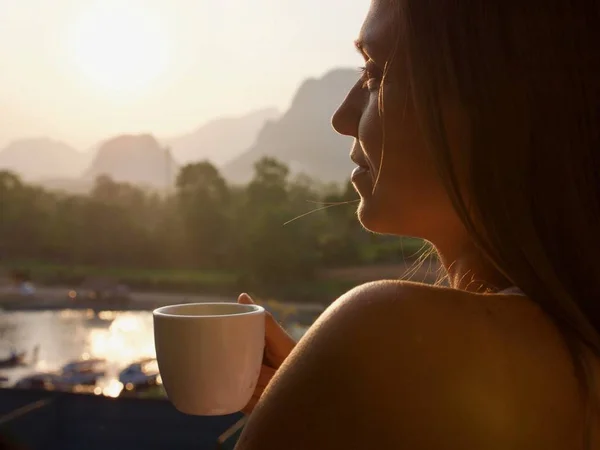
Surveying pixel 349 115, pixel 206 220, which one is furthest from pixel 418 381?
pixel 206 220

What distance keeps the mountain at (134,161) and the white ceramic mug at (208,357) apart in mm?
1678

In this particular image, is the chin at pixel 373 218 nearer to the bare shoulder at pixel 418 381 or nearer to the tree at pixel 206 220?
the bare shoulder at pixel 418 381

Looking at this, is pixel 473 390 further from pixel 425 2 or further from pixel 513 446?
pixel 425 2

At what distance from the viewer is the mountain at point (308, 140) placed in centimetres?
184

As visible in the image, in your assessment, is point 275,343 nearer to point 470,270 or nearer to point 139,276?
point 470,270

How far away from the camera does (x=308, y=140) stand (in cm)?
210

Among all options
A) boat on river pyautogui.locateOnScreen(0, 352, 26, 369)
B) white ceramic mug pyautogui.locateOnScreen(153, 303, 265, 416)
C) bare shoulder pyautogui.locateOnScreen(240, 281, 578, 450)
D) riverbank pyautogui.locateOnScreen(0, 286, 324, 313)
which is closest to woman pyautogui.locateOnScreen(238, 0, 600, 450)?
bare shoulder pyautogui.locateOnScreen(240, 281, 578, 450)

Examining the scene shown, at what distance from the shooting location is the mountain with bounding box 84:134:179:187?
218 cm

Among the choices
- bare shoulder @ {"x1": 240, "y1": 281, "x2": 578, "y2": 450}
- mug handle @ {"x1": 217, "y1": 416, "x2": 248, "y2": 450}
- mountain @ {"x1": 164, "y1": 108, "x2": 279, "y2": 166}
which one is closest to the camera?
bare shoulder @ {"x1": 240, "y1": 281, "x2": 578, "y2": 450}

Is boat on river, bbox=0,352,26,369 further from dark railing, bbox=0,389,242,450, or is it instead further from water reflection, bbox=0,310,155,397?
dark railing, bbox=0,389,242,450

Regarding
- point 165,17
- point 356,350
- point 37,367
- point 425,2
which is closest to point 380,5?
point 425,2

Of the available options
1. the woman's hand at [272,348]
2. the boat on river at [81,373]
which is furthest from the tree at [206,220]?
the woman's hand at [272,348]

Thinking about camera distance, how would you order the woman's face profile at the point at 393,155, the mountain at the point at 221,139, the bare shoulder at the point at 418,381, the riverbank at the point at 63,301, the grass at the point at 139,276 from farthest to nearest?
the mountain at the point at 221,139 → the riverbank at the point at 63,301 → the grass at the point at 139,276 → the woman's face profile at the point at 393,155 → the bare shoulder at the point at 418,381

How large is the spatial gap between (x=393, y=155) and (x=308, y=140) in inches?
64.3
